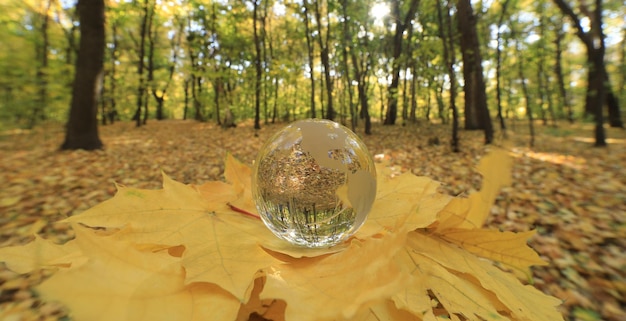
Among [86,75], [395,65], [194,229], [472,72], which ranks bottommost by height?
[194,229]

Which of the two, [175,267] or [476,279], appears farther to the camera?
[476,279]

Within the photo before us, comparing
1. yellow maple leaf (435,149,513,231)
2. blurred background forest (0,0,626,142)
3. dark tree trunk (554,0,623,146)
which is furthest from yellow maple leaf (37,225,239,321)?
dark tree trunk (554,0,623,146)

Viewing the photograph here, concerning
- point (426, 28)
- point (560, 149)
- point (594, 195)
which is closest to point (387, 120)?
point (426, 28)

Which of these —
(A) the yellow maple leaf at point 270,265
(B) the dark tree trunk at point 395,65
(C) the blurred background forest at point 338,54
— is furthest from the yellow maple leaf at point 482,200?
(B) the dark tree trunk at point 395,65

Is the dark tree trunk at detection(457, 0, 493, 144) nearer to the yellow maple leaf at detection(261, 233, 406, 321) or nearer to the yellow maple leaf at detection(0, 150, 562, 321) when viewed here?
the yellow maple leaf at detection(0, 150, 562, 321)

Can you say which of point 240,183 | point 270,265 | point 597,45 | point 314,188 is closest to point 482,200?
point 314,188

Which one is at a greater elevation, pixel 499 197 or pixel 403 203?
pixel 403 203

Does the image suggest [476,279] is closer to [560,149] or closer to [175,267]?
[175,267]

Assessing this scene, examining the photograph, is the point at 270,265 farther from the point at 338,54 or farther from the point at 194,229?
the point at 338,54
